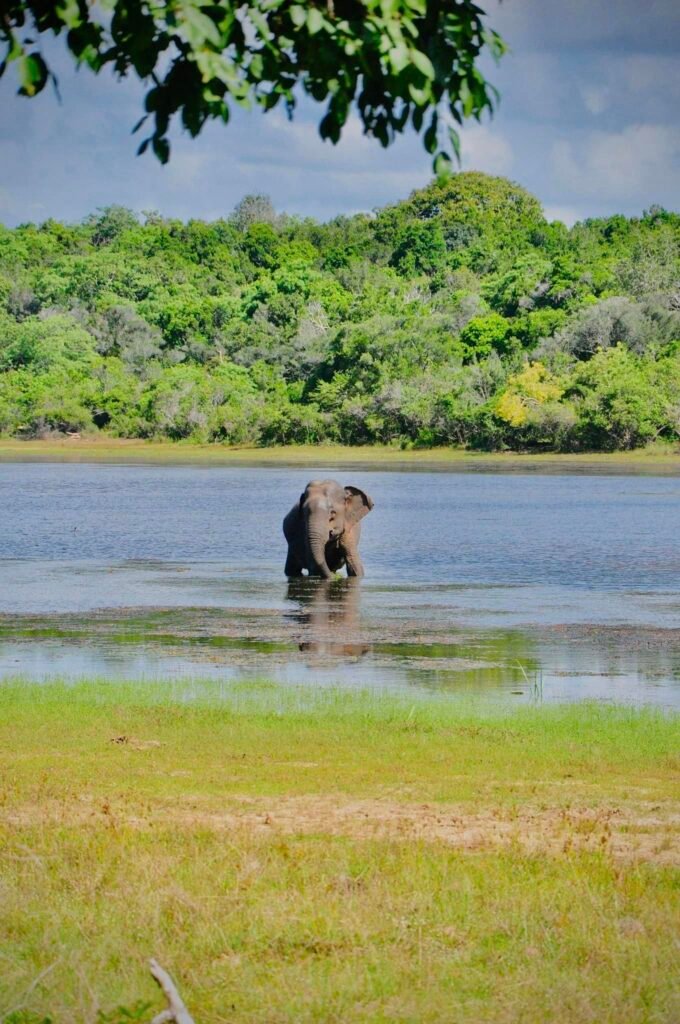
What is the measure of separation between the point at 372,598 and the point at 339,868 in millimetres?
17957

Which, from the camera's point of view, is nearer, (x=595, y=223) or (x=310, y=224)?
(x=595, y=223)

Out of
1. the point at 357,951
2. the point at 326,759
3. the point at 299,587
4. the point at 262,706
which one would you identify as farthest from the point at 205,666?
the point at 357,951

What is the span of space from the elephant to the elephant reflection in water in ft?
1.34

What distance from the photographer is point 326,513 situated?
2916 cm

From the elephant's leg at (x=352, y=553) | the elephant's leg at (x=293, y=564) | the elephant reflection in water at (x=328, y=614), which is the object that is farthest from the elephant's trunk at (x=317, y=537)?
the elephant's leg at (x=293, y=564)

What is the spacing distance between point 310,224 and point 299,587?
6058 inches

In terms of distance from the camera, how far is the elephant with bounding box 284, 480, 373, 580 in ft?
95.2

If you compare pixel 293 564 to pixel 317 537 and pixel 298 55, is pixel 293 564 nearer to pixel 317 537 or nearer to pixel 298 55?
pixel 317 537

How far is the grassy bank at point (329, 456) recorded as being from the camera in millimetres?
81875

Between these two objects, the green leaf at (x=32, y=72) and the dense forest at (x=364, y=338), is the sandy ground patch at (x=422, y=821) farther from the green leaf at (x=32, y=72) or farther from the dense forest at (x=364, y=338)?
the dense forest at (x=364, y=338)

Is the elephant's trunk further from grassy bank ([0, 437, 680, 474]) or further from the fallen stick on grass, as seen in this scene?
grassy bank ([0, 437, 680, 474])

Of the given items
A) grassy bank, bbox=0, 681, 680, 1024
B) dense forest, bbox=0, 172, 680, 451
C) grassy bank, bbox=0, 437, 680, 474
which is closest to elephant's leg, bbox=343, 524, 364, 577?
grassy bank, bbox=0, 681, 680, 1024

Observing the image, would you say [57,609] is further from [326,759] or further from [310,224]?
[310,224]

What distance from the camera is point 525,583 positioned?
94.9ft
